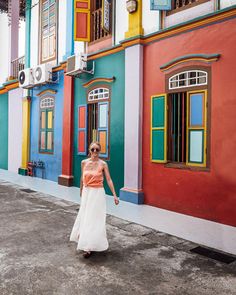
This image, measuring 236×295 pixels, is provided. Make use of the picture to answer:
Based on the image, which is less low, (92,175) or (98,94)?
(98,94)

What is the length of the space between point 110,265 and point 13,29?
43.4 ft

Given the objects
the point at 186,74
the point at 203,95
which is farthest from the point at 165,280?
the point at 186,74

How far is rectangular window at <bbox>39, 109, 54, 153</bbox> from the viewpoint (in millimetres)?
11633

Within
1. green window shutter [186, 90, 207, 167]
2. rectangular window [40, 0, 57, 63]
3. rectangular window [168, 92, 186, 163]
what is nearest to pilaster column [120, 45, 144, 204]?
rectangular window [168, 92, 186, 163]

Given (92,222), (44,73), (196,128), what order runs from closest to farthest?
(92,222)
(196,128)
(44,73)

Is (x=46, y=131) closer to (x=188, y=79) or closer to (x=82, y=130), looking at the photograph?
(x=82, y=130)

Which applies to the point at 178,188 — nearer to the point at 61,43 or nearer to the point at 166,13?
the point at 166,13

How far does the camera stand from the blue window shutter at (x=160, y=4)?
7.18 metres

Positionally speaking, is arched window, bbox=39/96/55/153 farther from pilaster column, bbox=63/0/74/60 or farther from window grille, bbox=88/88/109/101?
window grille, bbox=88/88/109/101

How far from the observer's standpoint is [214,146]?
6.32 meters

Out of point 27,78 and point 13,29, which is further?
point 13,29

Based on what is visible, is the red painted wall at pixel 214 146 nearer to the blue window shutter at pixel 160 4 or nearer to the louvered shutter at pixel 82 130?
the blue window shutter at pixel 160 4

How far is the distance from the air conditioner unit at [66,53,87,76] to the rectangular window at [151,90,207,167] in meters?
2.97

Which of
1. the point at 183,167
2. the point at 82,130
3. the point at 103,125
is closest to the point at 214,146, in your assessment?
the point at 183,167
